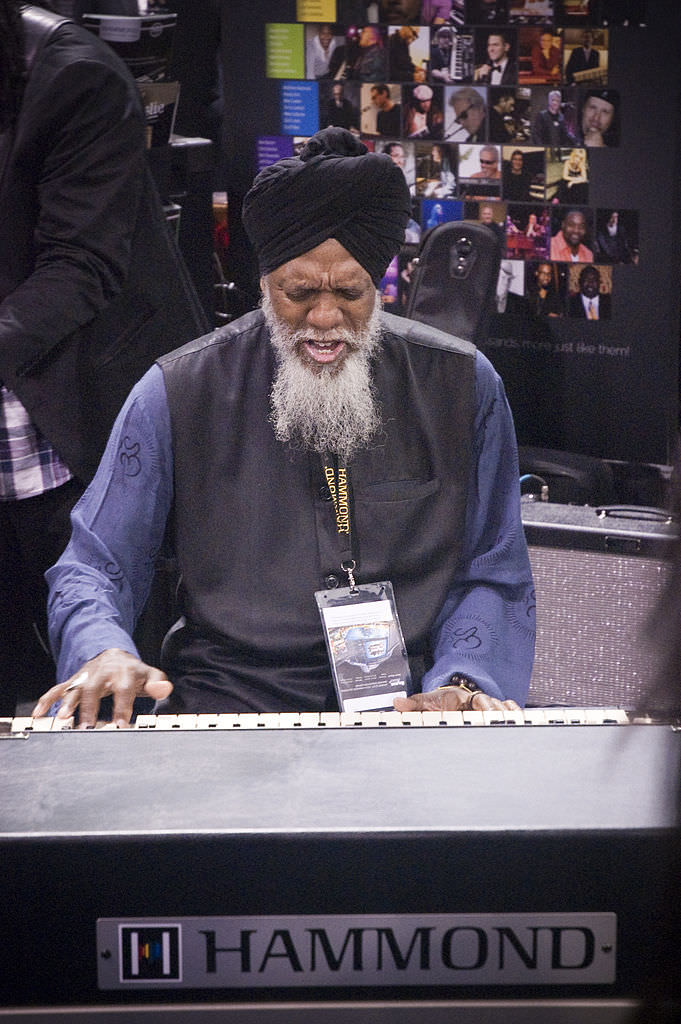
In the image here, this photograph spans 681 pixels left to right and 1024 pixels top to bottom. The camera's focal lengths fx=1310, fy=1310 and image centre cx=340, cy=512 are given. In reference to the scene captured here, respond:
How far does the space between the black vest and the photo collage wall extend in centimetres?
217

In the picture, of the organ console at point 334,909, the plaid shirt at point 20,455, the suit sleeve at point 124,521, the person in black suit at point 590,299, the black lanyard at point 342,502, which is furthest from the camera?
the person in black suit at point 590,299

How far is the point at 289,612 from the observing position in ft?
6.94

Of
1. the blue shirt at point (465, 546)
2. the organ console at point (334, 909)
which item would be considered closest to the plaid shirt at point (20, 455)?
the blue shirt at point (465, 546)

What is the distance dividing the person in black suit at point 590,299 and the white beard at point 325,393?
241 centimetres

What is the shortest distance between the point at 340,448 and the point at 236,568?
0.86 feet

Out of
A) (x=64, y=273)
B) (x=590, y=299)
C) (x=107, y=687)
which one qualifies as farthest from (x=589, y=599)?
(x=107, y=687)

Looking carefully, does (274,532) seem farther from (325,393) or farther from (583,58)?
(583,58)

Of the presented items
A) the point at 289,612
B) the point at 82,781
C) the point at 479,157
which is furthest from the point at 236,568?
the point at 479,157

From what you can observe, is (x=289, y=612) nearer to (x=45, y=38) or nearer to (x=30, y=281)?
(x=30, y=281)

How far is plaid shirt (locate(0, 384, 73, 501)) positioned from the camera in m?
2.71

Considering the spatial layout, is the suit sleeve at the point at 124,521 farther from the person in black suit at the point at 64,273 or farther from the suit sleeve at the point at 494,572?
the person in black suit at the point at 64,273

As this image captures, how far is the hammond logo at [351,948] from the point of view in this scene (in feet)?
2.84

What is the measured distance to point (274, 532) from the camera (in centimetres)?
214

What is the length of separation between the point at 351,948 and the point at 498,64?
3884mm
